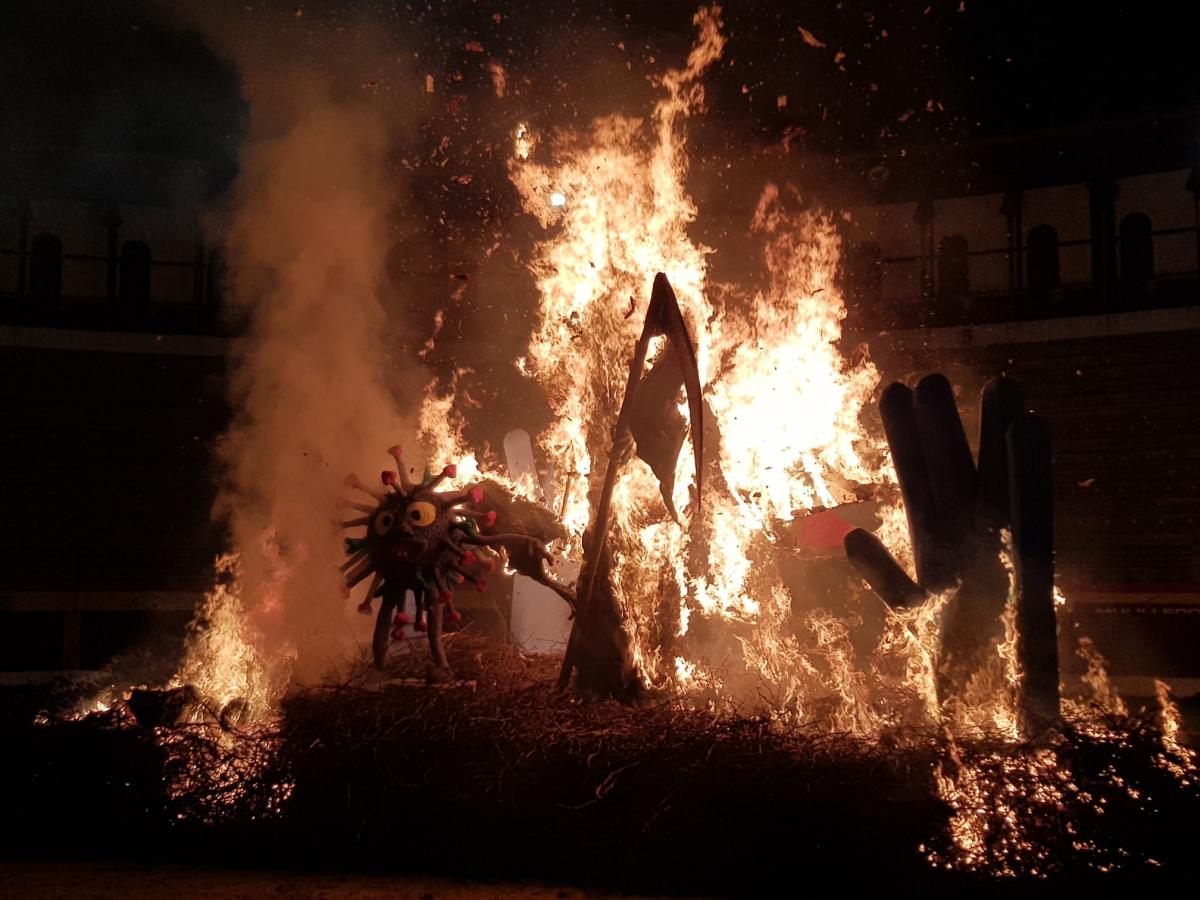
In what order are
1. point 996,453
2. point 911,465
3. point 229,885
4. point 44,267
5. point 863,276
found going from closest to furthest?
point 229,885
point 996,453
point 911,465
point 44,267
point 863,276

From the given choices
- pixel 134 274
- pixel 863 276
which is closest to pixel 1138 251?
pixel 863 276

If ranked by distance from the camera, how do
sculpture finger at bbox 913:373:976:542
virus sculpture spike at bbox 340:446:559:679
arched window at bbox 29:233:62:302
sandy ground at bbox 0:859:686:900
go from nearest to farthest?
sandy ground at bbox 0:859:686:900, sculpture finger at bbox 913:373:976:542, virus sculpture spike at bbox 340:446:559:679, arched window at bbox 29:233:62:302

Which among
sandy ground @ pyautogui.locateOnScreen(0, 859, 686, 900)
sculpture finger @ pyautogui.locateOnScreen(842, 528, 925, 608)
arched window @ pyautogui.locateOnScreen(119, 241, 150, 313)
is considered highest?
arched window @ pyautogui.locateOnScreen(119, 241, 150, 313)

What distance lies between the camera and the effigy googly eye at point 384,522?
7250mm

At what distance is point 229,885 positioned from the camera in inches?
195

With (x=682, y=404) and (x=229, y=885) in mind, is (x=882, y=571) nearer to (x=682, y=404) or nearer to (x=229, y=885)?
(x=682, y=404)

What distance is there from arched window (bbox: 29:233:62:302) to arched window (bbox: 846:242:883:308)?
15.5m

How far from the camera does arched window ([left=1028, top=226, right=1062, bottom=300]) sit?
19141 mm

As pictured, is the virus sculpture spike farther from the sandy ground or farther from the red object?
the red object

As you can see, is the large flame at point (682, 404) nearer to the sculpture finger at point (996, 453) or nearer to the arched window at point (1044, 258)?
the sculpture finger at point (996, 453)

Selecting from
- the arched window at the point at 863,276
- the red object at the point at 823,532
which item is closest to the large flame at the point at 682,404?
the red object at the point at 823,532

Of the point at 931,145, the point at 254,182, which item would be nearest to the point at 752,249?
the point at 931,145

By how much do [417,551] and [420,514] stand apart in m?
0.28

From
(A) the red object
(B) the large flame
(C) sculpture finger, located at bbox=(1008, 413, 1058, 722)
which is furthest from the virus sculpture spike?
(C) sculpture finger, located at bbox=(1008, 413, 1058, 722)
